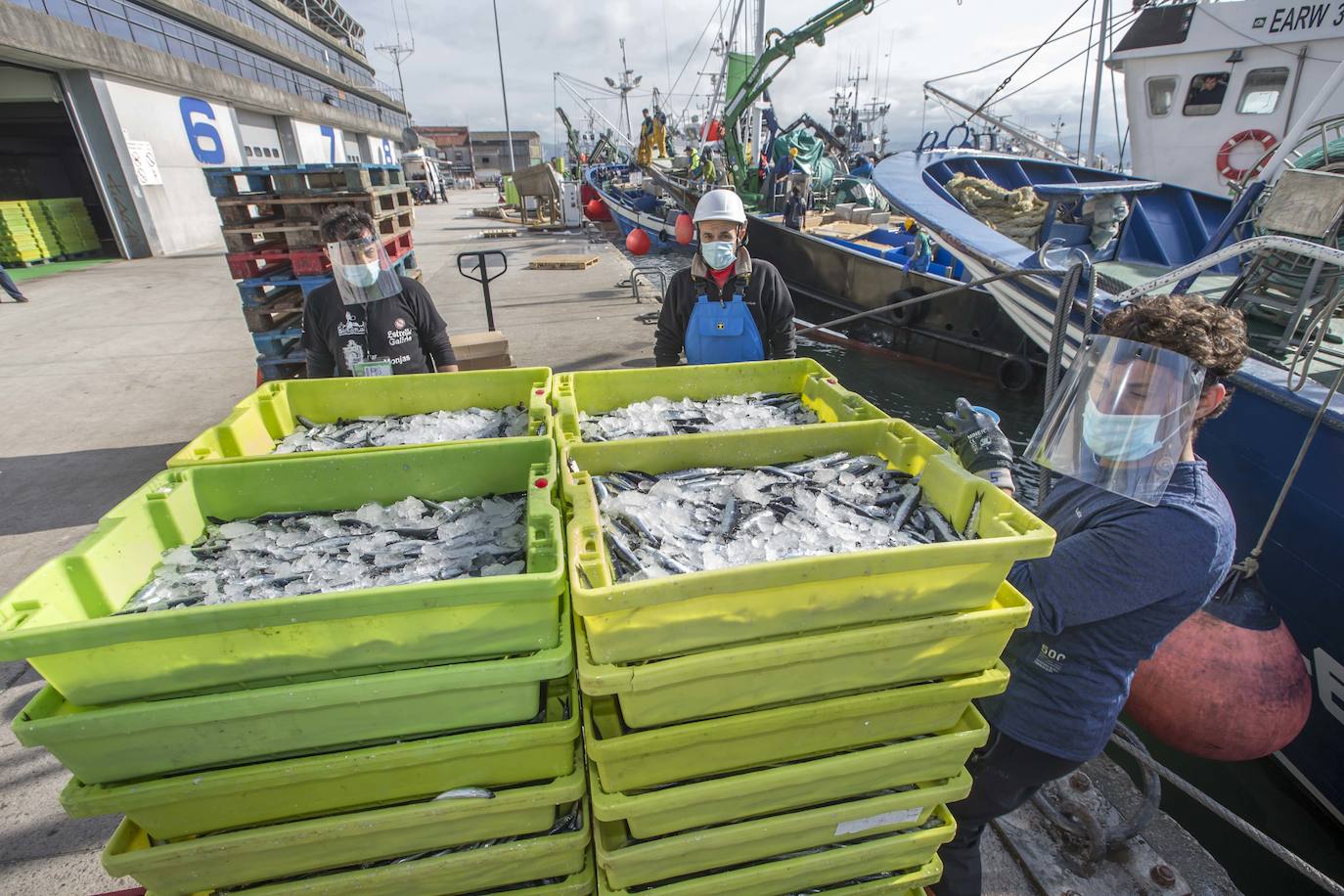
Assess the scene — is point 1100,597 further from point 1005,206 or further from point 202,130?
point 202,130

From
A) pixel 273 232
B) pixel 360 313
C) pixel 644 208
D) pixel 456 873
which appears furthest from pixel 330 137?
pixel 456 873

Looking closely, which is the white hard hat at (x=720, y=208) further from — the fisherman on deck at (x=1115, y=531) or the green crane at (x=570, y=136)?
the green crane at (x=570, y=136)

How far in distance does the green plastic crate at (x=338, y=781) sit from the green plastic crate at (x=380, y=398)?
1157 mm

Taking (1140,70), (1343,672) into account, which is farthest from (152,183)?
(1343,672)

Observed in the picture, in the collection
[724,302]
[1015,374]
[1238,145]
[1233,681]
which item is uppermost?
[1238,145]

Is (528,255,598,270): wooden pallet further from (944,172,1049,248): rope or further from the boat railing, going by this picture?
the boat railing

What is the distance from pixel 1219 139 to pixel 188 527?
13.1 metres

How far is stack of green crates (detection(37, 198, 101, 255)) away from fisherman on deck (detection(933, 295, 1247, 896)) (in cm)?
2360

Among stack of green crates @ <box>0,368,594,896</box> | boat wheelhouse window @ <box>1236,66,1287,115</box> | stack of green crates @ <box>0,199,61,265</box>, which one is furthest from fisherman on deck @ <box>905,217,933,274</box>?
stack of green crates @ <box>0,199,61,265</box>

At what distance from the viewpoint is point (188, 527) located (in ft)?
6.28

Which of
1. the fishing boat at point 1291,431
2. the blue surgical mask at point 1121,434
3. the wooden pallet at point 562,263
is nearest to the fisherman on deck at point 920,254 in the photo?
the fishing boat at point 1291,431

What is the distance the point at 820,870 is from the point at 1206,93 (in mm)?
12157

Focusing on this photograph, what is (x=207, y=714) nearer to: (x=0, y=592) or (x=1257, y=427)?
(x=0, y=592)

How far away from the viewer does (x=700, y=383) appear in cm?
295
